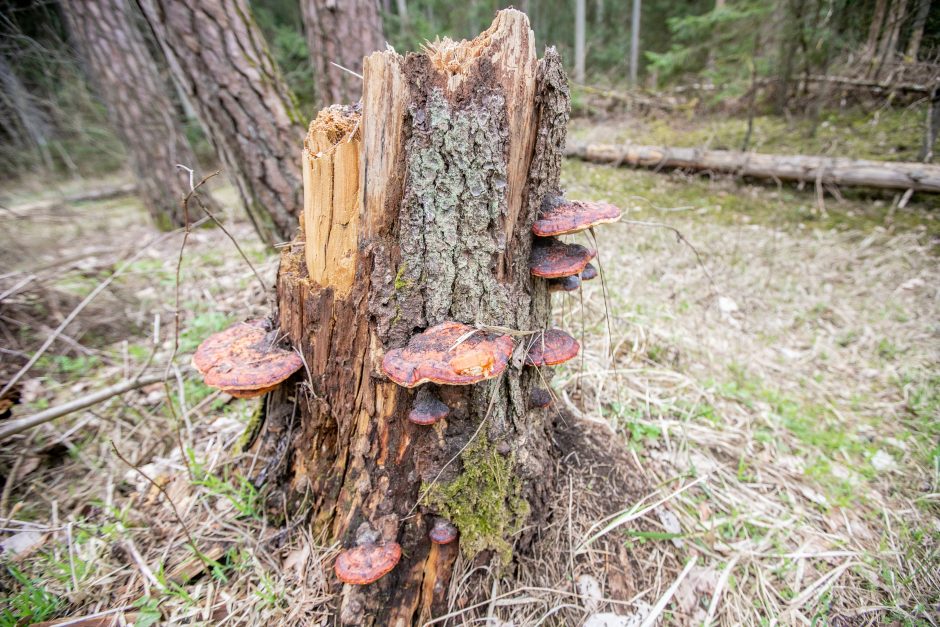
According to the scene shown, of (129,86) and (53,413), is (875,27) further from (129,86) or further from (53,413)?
(129,86)

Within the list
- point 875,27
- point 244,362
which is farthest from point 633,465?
point 875,27

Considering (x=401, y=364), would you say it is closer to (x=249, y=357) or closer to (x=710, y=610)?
(x=249, y=357)

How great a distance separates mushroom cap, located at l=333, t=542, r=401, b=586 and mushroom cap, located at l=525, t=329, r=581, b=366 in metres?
1.07

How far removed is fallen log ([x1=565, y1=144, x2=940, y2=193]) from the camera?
20.8 feet

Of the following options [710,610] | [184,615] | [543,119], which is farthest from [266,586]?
[543,119]

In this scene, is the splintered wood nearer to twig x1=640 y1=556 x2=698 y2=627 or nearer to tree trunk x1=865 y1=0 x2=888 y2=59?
twig x1=640 y1=556 x2=698 y2=627

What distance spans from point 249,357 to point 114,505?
153 centimetres

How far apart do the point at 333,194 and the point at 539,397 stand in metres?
1.44

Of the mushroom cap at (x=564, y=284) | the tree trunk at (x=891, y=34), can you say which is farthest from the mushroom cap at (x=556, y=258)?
the tree trunk at (x=891, y=34)

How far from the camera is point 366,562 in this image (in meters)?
1.72

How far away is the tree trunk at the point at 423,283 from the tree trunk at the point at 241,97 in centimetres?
303

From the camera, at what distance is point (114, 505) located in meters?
2.44

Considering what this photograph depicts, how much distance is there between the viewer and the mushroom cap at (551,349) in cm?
189

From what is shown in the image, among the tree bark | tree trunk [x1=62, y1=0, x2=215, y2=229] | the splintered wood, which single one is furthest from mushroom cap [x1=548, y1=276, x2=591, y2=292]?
the tree bark
